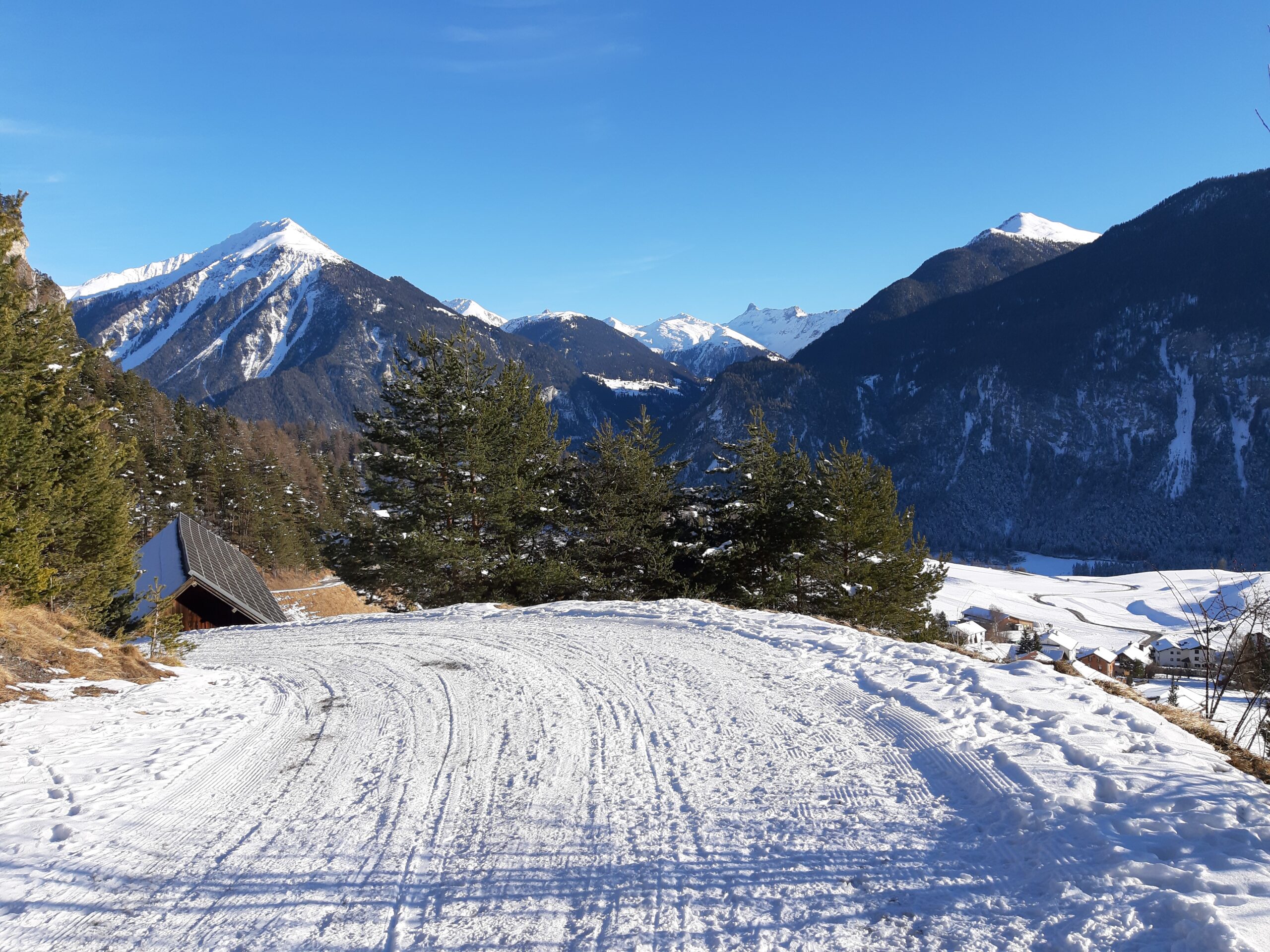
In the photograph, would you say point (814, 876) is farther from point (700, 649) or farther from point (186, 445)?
point (186, 445)

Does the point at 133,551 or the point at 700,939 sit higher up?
the point at 133,551

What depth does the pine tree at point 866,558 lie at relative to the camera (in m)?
19.8

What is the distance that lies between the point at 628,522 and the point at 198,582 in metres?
14.6

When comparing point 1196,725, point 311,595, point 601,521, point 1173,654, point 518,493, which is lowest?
point 1173,654

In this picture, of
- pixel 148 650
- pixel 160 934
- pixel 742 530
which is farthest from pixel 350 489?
pixel 160 934

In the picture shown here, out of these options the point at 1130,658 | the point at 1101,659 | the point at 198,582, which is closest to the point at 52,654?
the point at 198,582

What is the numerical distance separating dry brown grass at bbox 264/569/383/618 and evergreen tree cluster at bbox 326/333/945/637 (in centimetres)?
2183

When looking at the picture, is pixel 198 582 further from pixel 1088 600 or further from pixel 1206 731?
pixel 1088 600

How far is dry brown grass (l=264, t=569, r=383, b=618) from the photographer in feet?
155

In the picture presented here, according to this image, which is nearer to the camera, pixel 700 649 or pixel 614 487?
pixel 700 649

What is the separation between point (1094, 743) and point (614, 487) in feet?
55.6

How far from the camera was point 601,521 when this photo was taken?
2147cm

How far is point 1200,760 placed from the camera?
208 inches

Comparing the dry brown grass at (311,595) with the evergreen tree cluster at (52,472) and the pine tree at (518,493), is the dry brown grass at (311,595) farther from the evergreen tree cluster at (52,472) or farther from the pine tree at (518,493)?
the evergreen tree cluster at (52,472)
